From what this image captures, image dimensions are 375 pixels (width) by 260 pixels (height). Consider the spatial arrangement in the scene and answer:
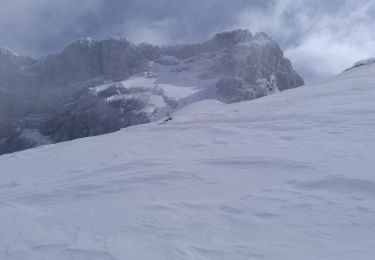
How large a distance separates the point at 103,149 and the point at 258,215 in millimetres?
9209

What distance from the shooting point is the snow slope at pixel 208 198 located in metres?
6.39

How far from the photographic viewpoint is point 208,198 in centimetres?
847

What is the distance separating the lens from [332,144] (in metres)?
11.5

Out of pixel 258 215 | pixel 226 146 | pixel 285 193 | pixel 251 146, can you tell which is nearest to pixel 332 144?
pixel 251 146

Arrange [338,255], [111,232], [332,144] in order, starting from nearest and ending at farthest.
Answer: [338,255] < [111,232] < [332,144]

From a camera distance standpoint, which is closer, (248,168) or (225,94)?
(248,168)

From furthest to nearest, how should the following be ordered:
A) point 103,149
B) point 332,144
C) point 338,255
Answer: point 103,149
point 332,144
point 338,255

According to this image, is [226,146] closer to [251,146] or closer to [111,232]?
[251,146]

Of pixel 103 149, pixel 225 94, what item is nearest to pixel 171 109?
pixel 225 94

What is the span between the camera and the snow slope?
21.0 ft

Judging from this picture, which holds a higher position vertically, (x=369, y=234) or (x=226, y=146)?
(x=226, y=146)

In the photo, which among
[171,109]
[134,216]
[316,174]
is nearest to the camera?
[134,216]

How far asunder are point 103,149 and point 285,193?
344 inches

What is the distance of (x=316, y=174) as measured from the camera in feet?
29.5
